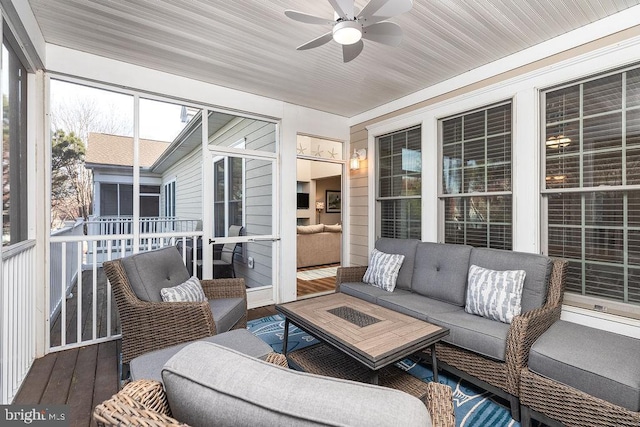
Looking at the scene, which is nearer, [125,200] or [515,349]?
[515,349]

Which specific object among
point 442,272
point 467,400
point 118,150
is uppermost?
point 118,150

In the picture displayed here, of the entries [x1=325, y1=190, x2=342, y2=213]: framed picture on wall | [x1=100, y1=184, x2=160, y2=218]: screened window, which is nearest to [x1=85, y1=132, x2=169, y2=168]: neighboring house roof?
[x1=100, y1=184, x2=160, y2=218]: screened window

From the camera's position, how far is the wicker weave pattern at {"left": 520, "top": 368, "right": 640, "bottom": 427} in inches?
60.8

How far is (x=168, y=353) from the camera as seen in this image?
5.73ft

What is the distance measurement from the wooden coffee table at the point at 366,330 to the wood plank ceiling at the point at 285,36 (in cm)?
241

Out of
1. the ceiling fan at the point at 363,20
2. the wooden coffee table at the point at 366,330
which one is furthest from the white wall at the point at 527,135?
the ceiling fan at the point at 363,20

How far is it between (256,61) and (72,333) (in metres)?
3.40

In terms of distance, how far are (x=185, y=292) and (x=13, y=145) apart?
1737 millimetres

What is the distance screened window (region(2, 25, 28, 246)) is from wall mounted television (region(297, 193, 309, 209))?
736 centimetres

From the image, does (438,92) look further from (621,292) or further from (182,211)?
(182,211)

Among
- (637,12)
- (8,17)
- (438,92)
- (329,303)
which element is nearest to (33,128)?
(8,17)

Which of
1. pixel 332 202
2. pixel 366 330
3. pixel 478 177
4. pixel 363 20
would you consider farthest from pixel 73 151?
pixel 332 202

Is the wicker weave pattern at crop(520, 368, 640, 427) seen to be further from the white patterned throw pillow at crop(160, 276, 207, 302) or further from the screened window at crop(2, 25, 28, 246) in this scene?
the screened window at crop(2, 25, 28, 246)

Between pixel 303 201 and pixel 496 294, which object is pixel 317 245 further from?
pixel 496 294
